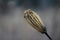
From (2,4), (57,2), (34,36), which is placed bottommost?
(34,36)

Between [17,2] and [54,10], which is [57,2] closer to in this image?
[54,10]

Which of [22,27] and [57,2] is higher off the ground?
[57,2]

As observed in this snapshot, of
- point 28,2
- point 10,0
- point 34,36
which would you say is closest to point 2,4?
point 10,0

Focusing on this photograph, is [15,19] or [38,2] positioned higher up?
[38,2]

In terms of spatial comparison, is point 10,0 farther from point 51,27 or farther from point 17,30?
point 51,27

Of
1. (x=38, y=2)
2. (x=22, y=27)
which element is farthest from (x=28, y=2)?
(x=22, y=27)
